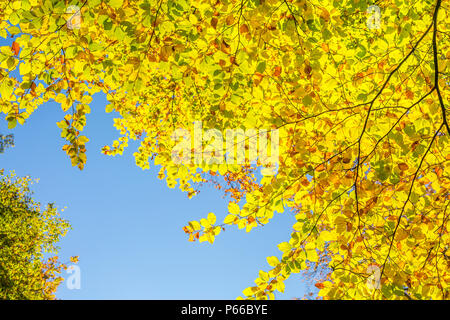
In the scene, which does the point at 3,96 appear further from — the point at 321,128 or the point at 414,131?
the point at 414,131

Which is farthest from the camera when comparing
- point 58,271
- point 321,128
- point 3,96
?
point 58,271

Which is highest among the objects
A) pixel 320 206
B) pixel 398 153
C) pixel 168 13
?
pixel 168 13

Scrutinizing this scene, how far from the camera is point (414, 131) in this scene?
2701 mm

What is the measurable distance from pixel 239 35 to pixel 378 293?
2.32 metres

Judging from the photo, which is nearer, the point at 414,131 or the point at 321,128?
the point at 414,131

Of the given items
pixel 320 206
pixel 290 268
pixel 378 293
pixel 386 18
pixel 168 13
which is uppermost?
pixel 386 18

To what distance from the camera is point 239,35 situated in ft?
8.69

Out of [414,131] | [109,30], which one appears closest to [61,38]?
[109,30]

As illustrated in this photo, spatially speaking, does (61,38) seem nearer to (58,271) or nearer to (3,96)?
(3,96)

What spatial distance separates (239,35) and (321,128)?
126cm

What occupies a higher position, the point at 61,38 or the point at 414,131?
the point at 61,38
